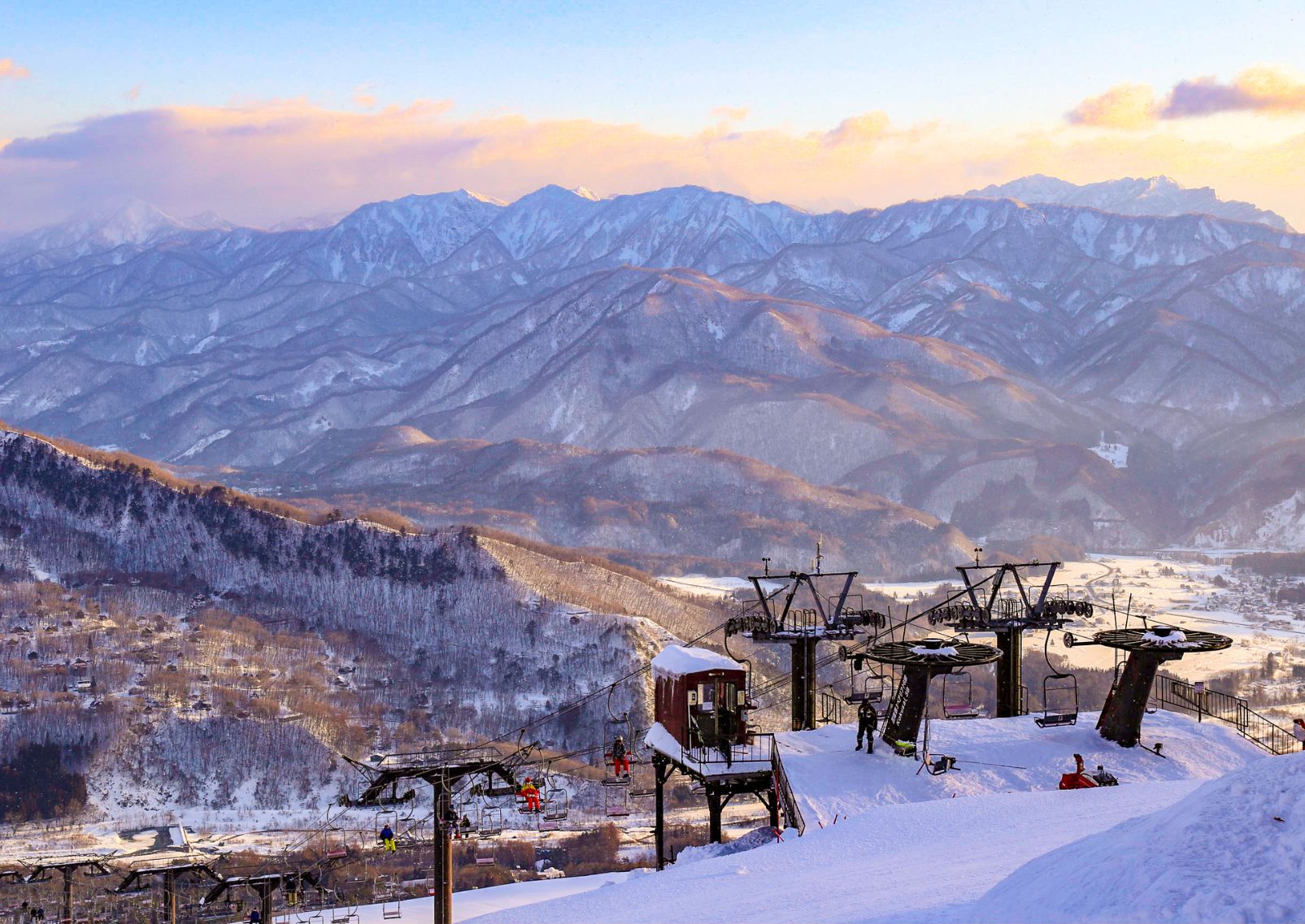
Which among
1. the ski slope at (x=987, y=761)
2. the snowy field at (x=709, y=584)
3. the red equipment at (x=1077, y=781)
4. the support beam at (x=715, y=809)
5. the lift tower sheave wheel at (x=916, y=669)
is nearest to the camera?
the red equipment at (x=1077, y=781)

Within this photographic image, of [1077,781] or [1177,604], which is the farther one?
[1177,604]

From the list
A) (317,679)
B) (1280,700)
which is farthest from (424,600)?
(1280,700)

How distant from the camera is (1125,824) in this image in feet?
65.6

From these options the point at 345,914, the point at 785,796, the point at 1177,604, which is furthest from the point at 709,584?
the point at 785,796

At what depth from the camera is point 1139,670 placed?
125ft

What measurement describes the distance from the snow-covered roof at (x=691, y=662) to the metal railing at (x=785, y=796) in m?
3.26

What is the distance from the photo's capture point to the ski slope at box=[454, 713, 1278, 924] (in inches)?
738

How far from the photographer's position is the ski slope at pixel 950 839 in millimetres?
18750

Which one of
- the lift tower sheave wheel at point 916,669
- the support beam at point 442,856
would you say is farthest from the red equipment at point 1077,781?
the support beam at point 442,856

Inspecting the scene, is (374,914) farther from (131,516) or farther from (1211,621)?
(1211,621)

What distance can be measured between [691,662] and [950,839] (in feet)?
46.7

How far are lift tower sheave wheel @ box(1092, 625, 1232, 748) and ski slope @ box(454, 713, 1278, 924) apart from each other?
0.63 metres

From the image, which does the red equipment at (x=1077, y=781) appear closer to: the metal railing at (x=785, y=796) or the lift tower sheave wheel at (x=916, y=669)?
the lift tower sheave wheel at (x=916, y=669)

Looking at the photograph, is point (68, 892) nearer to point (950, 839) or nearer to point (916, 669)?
point (916, 669)
